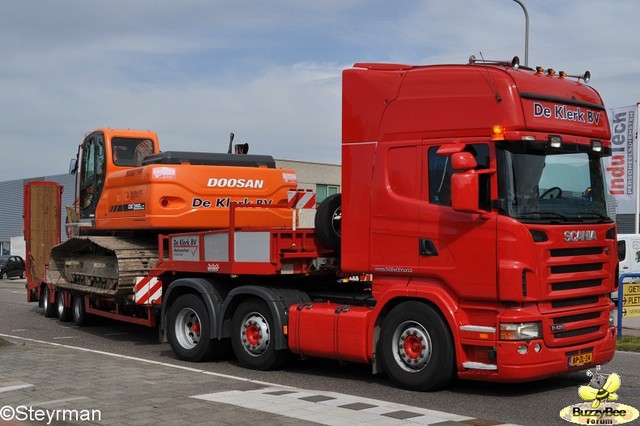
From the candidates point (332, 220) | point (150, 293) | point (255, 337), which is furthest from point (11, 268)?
point (332, 220)

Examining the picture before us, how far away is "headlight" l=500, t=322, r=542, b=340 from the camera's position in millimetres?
8336

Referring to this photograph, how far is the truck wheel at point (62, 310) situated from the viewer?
17.4m

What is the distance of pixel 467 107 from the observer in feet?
29.2

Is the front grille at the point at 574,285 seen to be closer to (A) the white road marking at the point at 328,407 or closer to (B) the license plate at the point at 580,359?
(B) the license plate at the point at 580,359

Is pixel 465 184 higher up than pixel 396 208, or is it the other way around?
pixel 465 184

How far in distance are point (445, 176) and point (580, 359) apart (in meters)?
2.46

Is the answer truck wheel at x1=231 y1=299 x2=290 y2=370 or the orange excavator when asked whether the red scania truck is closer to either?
truck wheel at x1=231 y1=299 x2=290 y2=370

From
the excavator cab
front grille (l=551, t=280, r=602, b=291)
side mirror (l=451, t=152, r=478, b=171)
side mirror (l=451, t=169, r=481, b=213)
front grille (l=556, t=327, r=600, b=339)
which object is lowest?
front grille (l=556, t=327, r=600, b=339)

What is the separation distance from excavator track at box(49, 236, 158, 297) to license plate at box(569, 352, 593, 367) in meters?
7.30

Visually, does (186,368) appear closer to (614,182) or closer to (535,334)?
(535,334)

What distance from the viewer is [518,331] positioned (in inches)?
328

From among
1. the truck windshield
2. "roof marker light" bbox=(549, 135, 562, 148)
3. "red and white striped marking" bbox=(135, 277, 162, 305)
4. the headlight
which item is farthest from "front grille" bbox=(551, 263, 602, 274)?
"red and white striped marking" bbox=(135, 277, 162, 305)

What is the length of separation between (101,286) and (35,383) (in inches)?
221

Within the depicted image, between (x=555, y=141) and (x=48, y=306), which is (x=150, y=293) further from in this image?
(x=555, y=141)
